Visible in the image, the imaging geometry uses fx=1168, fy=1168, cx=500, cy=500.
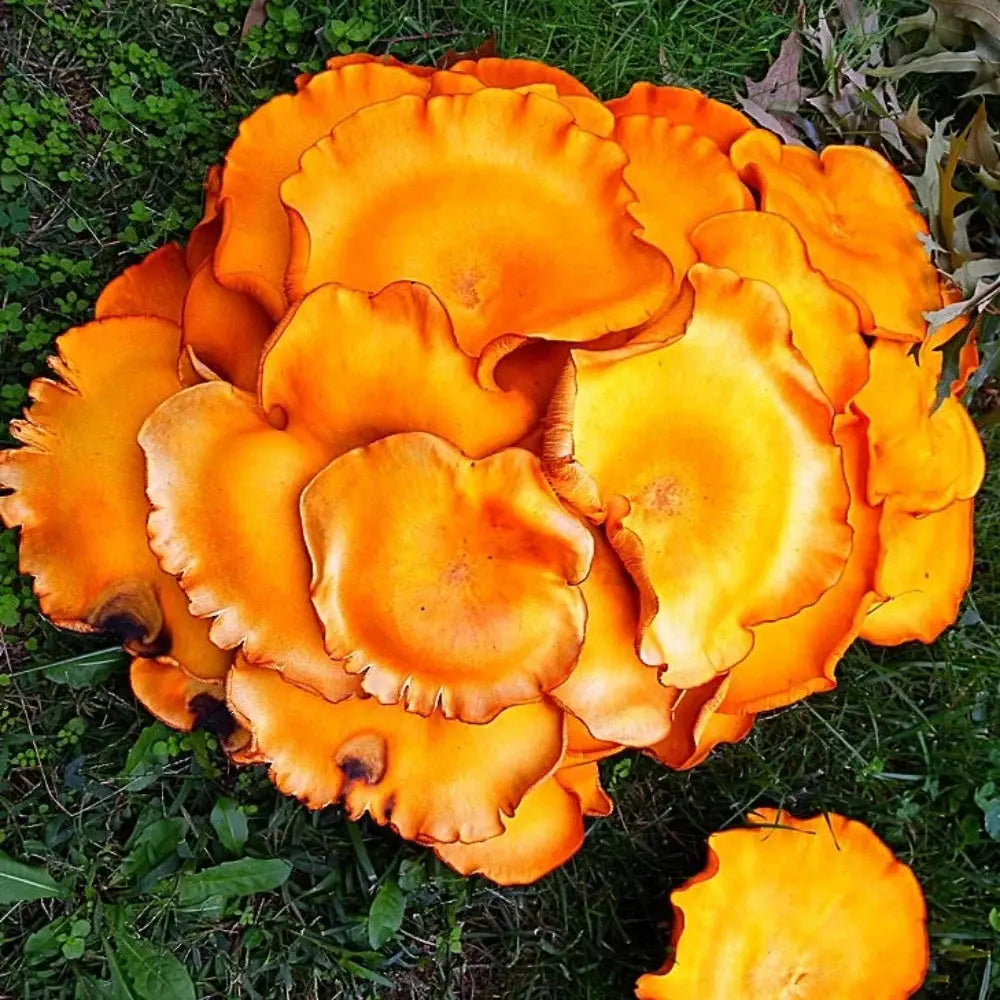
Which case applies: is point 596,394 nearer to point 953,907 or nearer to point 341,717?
point 341,717

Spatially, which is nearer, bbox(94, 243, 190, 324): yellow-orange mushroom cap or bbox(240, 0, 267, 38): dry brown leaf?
bbox(94, 243, 190, 324): yellow-orange mushroom cap

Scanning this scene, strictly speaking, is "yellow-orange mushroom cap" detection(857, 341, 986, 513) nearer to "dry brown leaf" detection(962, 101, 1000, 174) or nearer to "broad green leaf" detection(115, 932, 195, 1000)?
"dry brown leaf" detection(962, 101, 1000, 174)

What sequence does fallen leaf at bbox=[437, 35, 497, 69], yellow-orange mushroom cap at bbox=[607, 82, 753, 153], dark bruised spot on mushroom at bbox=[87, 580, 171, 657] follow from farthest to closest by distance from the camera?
fallen leaf at bbox=[437, 35, 497, 69], yellow-orange mushroom cap at bbox=[607, 82, 753, 153], dark bruised spot on mushroom at bbox=[87, 580, 171, 657]

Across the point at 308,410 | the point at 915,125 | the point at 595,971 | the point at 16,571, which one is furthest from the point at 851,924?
the point at 16,571

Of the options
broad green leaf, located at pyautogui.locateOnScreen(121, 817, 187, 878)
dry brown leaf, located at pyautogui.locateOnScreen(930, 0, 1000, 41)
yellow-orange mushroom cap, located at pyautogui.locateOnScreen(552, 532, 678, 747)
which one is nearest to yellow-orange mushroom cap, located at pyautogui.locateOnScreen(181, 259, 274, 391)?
yellow-orange mushroom cap, located at pyautogui.locateOnScreen(552, 532, 678, 747)

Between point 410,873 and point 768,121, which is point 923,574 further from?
point 410,873

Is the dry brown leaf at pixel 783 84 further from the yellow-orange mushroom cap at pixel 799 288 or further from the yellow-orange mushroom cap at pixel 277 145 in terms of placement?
the yellow-orange mushroom cap at pixel 277 145

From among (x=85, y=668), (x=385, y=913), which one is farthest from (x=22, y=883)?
(x=385, y=913)
